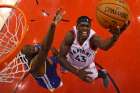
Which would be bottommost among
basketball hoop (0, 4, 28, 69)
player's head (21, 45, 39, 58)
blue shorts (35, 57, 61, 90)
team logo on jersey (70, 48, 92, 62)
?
blue shorts (35, 57, 61, 90)

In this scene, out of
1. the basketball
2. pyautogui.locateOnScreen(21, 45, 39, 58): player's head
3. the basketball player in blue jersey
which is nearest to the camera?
the basketball

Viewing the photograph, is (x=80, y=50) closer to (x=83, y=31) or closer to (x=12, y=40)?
(x=83, y=31)

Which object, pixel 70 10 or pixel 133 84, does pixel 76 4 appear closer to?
pixel 70 10

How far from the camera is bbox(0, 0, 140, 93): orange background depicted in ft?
13.8

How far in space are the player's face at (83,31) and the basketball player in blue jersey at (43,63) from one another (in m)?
0.34

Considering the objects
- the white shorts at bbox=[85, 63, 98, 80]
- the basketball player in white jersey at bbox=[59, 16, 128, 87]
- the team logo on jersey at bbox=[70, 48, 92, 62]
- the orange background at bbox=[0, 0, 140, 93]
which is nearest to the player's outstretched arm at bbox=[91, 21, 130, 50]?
the basketball player in white jersey at bbox=[59, 16, 128, 87]

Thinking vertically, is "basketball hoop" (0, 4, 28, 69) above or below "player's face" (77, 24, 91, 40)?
above

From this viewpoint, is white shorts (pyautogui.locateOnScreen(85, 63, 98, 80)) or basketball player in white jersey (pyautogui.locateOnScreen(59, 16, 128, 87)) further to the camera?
white shorts (pyautogui.locateOnScreen(85, 63, 98, 80))

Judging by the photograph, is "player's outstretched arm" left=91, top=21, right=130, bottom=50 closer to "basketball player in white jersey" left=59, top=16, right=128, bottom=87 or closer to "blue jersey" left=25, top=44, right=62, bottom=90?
"basketball player in white jersey" left=59, top=16, right=128, bottom=87

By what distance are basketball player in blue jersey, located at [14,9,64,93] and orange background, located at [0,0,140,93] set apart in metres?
0.22

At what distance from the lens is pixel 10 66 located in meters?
3.06

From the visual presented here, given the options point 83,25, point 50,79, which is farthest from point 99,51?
point 83,25

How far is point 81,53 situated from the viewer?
3.85 m

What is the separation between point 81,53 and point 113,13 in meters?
0.71
